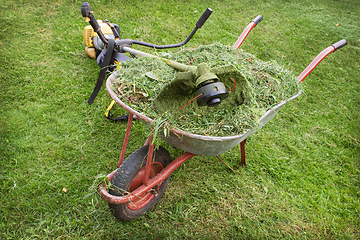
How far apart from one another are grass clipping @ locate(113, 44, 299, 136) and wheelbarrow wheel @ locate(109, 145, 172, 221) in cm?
50

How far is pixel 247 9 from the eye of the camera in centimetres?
554

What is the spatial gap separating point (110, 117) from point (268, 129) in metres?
2.39

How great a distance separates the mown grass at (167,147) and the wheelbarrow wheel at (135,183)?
6.4 inches

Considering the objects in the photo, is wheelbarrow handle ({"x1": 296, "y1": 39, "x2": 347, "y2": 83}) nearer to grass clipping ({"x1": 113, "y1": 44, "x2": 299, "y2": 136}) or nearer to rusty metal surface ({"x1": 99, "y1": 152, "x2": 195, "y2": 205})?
grass clipping ({"x1": 113, "y1": 44, "x2": 299, "y2": 136})

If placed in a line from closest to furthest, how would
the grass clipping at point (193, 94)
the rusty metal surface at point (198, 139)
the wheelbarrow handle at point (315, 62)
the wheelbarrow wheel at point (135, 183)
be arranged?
1. the rusty metal surface at point (198, 139)
2. the grass clipping at point (193, 94)
3. the wheelbarrow wheel at point (135, 183)
4. the wheelbarrow handle at point (315, 62)

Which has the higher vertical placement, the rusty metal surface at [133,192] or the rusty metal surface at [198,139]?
the rusty metal surface at [198,139]

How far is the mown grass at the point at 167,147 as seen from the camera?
2.08 m

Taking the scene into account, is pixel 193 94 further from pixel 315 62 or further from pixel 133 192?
pixel 315 62

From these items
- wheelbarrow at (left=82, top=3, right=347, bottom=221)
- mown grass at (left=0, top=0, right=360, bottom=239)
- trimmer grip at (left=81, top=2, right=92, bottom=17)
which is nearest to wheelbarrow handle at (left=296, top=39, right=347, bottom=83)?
wheelbarrow at (left=82, top=3, right=347, bottom=221)

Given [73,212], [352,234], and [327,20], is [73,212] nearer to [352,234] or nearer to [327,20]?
[352,234]

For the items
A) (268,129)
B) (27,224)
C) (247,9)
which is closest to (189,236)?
(27,224)

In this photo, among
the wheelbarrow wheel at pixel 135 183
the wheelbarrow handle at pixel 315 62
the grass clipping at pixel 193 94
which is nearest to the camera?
the grass clipping at pixel 193 94

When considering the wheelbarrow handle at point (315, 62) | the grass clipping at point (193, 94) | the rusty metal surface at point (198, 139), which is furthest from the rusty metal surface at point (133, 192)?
the wheelbarrow handle at point (315, 62)

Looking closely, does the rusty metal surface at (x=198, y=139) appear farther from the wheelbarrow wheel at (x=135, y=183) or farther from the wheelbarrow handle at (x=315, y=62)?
the wheelbarrow handle at (x=315, y=62)
